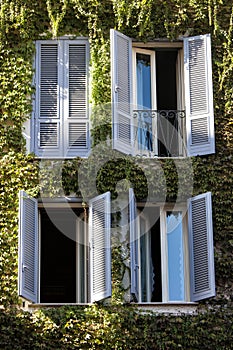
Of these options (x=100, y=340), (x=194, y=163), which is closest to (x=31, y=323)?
(x=100, y=340)

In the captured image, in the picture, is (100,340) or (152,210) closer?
(100,340)

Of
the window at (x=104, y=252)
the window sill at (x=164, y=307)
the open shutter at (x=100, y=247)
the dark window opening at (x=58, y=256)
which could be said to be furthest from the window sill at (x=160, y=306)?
the dark window opening at (x=58, y=256)

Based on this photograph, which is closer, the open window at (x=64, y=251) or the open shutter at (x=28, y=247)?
the open shutter at (x=28, y=247)

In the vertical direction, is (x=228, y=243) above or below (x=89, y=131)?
below

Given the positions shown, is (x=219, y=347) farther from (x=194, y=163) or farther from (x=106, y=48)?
(x=106, y=48)

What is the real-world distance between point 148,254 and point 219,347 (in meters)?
1.92

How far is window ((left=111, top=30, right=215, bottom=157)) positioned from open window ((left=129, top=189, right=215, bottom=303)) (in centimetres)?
98

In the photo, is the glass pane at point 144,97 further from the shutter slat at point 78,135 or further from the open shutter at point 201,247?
the open shutter at point 201,247

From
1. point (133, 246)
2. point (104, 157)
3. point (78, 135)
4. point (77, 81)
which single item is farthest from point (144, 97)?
point (133, 246)

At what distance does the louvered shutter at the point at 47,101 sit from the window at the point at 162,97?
999 mm

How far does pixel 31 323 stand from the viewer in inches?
733

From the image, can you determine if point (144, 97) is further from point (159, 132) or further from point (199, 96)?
point (199, 96)

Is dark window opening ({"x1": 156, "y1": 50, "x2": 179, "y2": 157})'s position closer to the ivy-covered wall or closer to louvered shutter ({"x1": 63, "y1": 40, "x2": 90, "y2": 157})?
the ivy-covered wall

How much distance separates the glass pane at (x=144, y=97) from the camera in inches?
804
